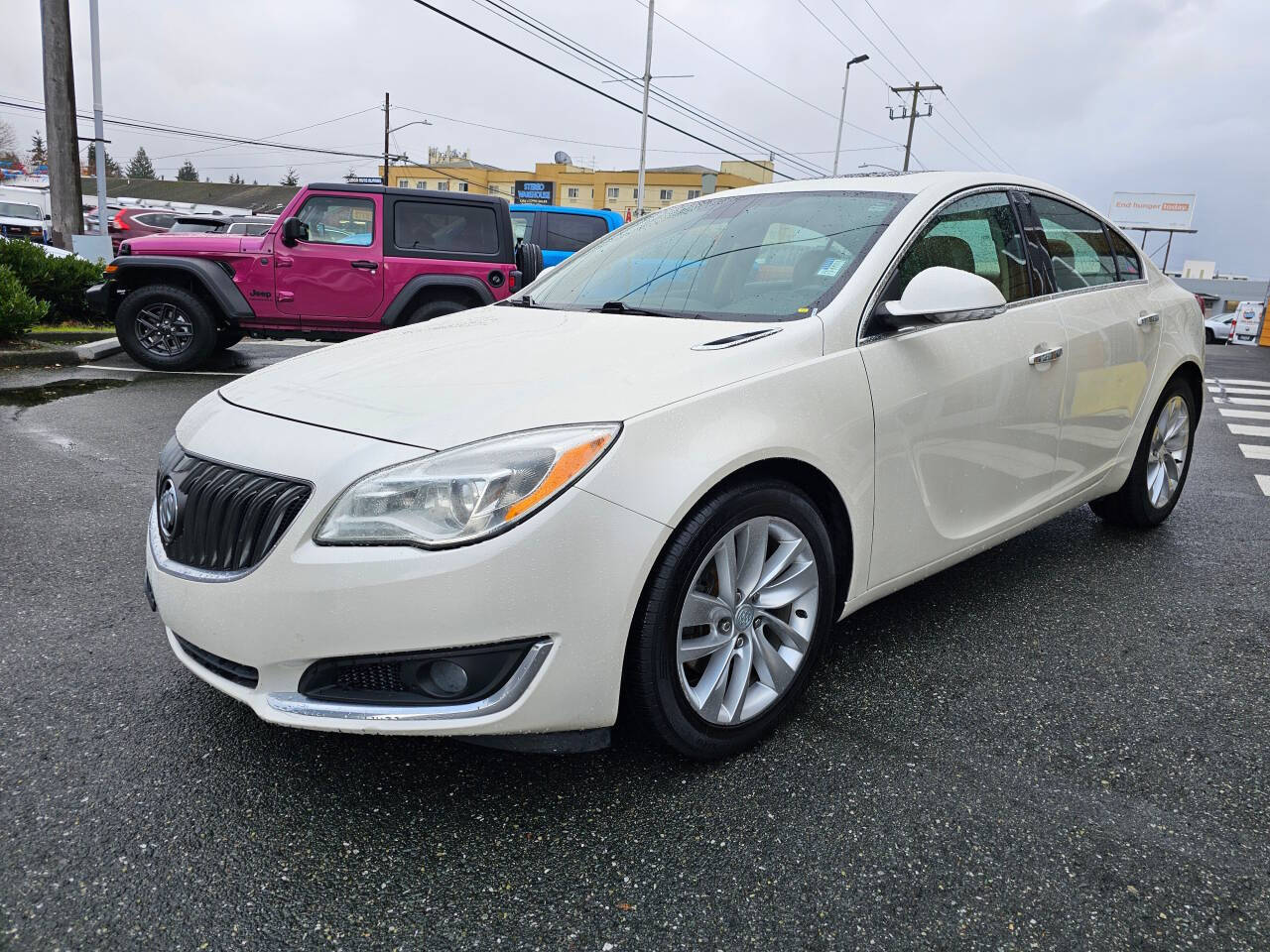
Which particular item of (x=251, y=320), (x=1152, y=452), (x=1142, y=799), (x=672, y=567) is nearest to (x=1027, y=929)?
(x=1142, y=799)

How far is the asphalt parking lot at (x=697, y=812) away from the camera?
6.02ft

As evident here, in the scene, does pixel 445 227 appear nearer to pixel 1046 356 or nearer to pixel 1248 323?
pixel 1046 356

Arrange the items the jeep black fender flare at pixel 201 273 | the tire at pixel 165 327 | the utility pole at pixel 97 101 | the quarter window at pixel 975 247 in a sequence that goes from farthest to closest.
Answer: the utility pole at pixel 97 101 < the tire at pixel 165 327 < the jeep black fender flare at pixel 201 273 < the quarter window at pixel 975 247

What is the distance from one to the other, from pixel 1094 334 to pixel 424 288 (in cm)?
733

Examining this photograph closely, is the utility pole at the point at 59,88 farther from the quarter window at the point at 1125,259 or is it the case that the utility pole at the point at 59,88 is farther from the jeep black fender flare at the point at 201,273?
the quarter window at the point at 1125,259

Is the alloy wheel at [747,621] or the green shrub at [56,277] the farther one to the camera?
the green shrub at [56,277]

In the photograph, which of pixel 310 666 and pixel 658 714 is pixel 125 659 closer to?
pixel 310 666

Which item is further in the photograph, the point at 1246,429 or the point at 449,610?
the point at 1246,429

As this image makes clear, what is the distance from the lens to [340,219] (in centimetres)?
945

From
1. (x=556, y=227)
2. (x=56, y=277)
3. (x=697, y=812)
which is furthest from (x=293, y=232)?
(x=697, y=812)

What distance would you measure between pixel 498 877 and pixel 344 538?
0.79 meters

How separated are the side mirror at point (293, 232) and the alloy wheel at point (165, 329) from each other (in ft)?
4.17

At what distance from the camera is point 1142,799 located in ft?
7.56

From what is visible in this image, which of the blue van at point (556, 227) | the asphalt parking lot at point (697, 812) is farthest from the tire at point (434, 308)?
the asphalt parking lot at point (697, 812)
